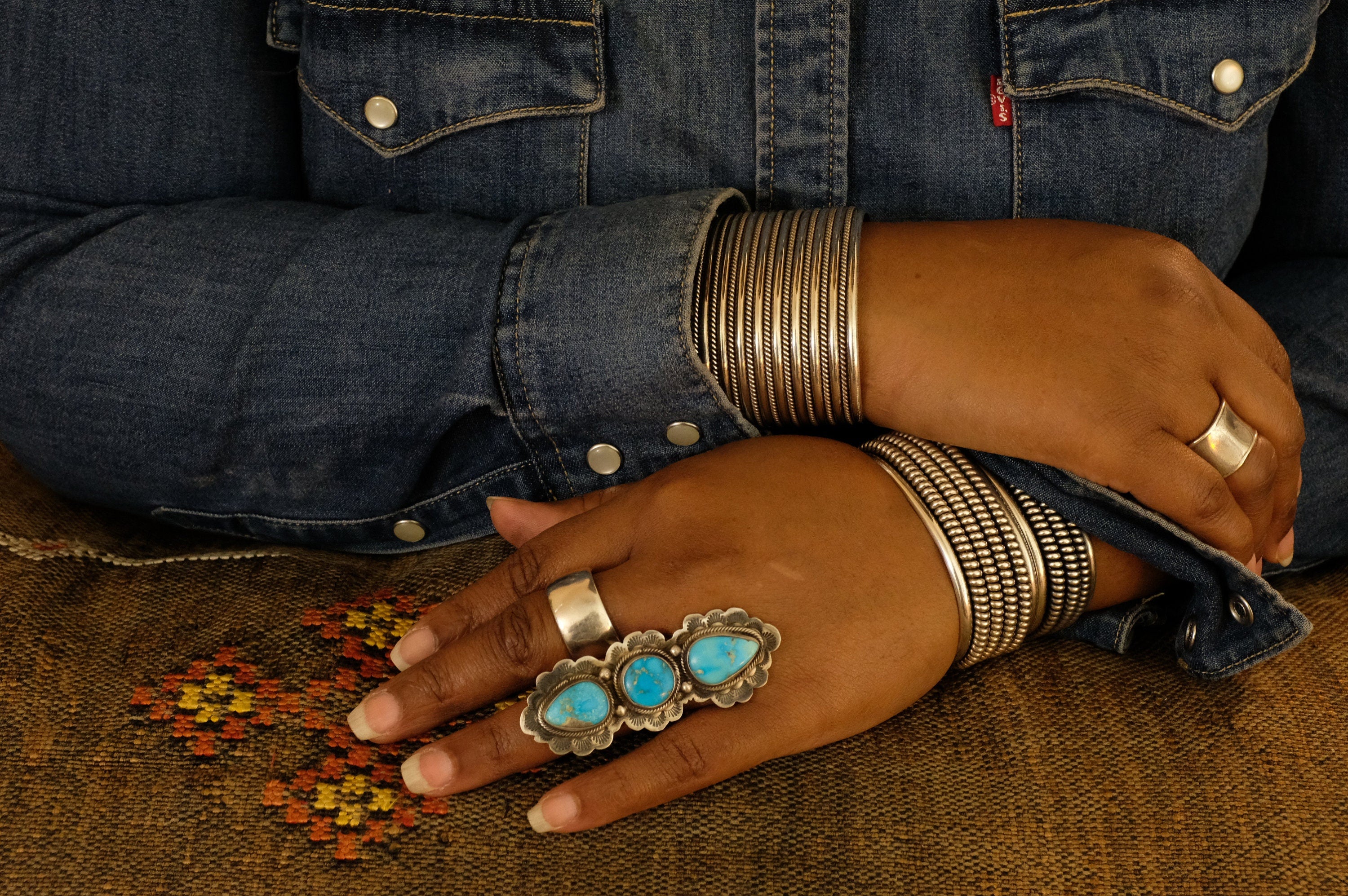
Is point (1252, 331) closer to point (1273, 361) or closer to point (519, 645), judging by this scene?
point (1273, 361)

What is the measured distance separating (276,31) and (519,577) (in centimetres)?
59

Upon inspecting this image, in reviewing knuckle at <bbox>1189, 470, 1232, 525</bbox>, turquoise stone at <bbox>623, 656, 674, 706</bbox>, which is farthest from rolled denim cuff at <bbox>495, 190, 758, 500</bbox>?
knuckle at <bbox>1189, 470, 1232, 525</bbox>

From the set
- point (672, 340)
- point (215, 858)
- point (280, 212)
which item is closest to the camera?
point (215, 858)

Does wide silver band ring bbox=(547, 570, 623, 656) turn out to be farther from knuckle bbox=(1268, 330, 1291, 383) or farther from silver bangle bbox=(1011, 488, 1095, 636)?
knuckle bbox=(1268, 330, 1291, 383)

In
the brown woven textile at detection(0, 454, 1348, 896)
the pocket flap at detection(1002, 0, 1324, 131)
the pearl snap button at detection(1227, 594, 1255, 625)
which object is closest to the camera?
the brown woven textile at detection(0, 454, 1348, 896)

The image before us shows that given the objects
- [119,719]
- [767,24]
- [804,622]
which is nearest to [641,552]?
[804,622]

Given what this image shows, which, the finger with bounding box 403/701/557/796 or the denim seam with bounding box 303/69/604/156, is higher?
the denim seam with bounding box 303/69/604/156

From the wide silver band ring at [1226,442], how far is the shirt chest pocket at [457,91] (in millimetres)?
574

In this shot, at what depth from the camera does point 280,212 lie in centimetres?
88

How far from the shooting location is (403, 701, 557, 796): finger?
660mm

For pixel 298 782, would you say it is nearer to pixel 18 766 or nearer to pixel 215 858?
pixel 215 858

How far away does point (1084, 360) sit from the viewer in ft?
2.36

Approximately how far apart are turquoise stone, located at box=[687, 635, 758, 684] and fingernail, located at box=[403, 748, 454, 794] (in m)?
0.17

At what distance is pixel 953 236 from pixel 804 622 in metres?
0.33
